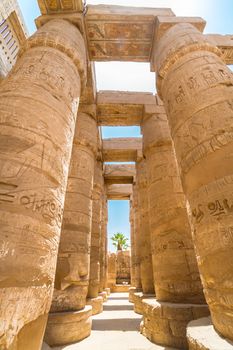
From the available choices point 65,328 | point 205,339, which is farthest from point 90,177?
point 205,339

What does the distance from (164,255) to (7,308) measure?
11.0 feet

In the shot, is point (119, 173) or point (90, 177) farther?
point (119, 173)

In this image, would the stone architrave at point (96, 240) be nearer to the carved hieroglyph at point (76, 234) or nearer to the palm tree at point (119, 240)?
the carved hieroglyph at point (76, 234)

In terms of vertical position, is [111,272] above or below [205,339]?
above

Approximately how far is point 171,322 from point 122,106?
6460 millimetres

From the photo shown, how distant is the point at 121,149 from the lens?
959 centimetres

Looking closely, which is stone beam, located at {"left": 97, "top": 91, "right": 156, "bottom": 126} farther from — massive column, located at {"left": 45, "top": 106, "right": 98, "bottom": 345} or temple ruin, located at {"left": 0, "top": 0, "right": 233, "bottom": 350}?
massive column, located at {"left": 45, "top": 106, "right": 98, "bottom": 345}

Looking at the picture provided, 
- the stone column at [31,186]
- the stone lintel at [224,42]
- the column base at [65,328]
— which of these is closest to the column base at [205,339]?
the stone column at [31,186]

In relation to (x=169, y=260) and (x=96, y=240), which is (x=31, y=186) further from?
(x=96, y=240)

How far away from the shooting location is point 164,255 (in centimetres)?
416

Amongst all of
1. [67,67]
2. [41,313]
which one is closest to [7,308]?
[41,313]

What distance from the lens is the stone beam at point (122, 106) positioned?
23.7 feet

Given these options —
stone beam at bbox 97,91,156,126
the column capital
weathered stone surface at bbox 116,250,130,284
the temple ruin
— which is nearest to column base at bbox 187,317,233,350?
the temple ruin

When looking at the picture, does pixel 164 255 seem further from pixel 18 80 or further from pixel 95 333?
pixel 18 80
